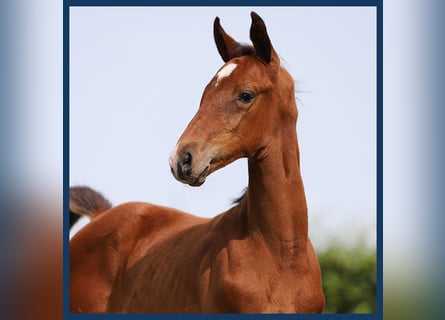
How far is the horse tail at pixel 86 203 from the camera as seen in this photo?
230 inches

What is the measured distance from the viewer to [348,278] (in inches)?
227

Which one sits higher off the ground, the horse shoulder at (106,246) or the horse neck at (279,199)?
the horse neck at (279,199)

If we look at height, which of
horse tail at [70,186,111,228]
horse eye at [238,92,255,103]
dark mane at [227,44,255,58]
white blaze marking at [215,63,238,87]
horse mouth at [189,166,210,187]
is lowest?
horse tail at [70,186,111,228]

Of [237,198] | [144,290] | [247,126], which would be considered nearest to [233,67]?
[247,126]

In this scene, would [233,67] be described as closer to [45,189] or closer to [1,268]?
[45,189]

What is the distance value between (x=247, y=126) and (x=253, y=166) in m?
0.29

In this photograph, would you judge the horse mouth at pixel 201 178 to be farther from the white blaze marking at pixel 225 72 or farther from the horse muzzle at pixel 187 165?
the white blaze marking at pixel 225 72

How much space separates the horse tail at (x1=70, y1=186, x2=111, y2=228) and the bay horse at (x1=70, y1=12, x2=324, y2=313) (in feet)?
3.00

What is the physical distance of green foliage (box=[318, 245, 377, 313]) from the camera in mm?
5613

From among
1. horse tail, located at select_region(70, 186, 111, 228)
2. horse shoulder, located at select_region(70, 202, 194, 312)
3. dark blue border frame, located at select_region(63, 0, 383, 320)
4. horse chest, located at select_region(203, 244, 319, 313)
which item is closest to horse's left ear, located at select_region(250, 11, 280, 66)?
dark blue border frame, located at select_region(63, 0, 383, 320)

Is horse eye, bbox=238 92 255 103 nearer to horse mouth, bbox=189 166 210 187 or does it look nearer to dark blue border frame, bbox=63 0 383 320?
horse mouth, bbox=189 166 210 187

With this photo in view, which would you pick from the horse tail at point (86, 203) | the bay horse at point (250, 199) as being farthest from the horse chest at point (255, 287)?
the horse tail at point (86, 203)

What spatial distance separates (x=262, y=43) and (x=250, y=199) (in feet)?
3.13

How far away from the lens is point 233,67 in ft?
16.0
